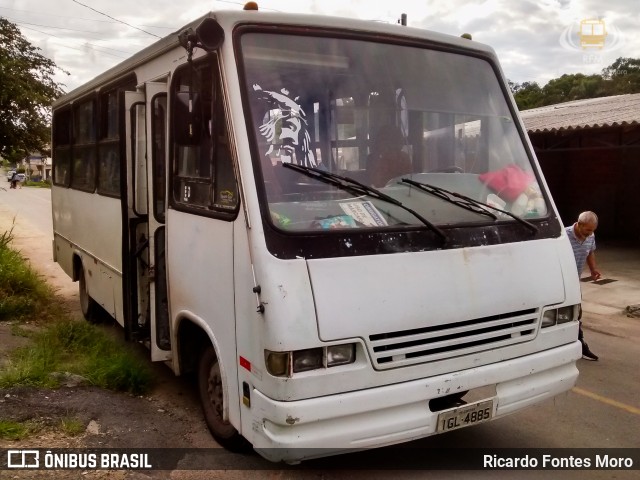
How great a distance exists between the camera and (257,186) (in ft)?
10.6

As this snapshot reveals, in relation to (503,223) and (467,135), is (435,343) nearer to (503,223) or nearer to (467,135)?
(503,223)

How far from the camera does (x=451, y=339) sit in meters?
3.32

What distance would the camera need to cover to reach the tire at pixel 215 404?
12.6 feet

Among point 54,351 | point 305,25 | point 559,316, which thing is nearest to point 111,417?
point 54,351

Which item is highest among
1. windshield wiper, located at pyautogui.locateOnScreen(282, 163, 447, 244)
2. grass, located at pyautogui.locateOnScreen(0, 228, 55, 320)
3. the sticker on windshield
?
windshield wiper, located at pyautogui.locateOnScreen(282, 163, 447, 244)

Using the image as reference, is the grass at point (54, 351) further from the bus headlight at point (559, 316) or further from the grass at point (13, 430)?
the bus headlight at point (559, 316)

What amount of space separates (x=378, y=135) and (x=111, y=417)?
2658 millimetres

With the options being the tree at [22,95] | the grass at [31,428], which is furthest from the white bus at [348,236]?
the tree at [22,95]

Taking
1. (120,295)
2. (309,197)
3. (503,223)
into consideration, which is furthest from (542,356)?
(120,295)

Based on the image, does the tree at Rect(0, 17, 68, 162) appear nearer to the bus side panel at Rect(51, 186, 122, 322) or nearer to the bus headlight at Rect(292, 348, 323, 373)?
the bus side panel at Rect(51, 186, 122, 322)

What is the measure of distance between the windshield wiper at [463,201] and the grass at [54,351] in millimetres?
2837

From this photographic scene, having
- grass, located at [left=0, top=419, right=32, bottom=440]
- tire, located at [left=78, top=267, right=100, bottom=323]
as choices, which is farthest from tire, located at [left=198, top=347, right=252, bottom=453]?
tire, located at [left=78, top=267, right=100, bottom=323]

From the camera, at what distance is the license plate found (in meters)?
3.30

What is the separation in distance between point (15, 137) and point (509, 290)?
12428 millimetres
